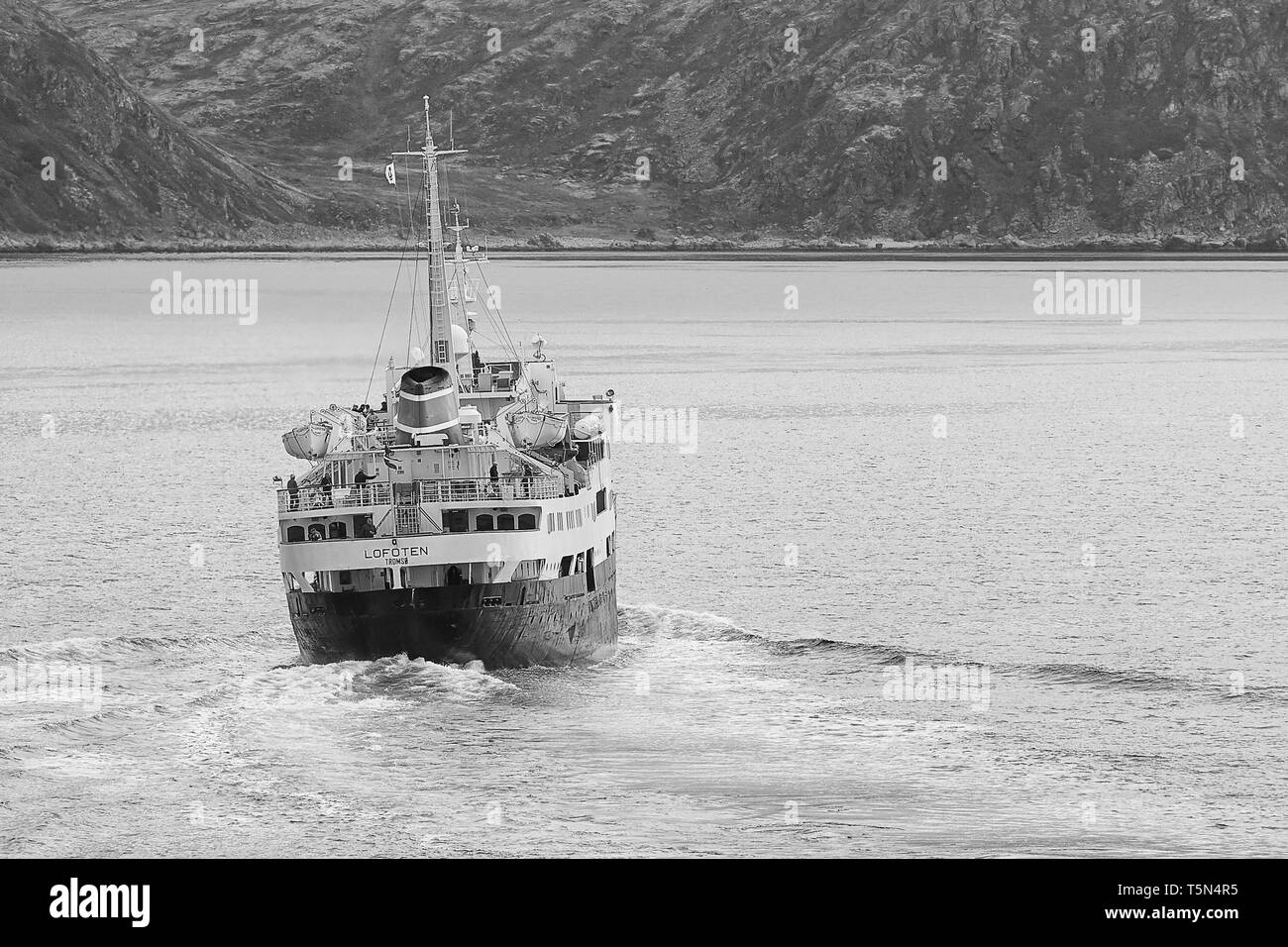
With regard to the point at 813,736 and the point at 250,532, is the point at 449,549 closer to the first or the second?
the point at 813,736

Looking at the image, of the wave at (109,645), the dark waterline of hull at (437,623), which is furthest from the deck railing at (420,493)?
the wave at (109,645)

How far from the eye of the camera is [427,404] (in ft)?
194

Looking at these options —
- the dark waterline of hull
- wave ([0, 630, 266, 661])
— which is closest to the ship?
the dark waterline of hull

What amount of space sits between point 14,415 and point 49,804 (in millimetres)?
103393

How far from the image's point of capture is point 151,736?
5134cm

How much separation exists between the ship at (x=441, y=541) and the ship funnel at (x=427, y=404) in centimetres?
4

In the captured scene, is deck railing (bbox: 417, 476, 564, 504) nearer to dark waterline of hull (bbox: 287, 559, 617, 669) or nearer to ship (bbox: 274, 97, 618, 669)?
ship (bbox: 274, 97, 618, 669)

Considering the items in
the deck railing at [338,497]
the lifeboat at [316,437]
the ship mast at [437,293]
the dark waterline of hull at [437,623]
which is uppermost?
the ship mast at [437,293]

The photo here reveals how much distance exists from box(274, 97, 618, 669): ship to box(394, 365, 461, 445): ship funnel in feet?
0.14

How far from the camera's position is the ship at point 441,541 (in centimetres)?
5588

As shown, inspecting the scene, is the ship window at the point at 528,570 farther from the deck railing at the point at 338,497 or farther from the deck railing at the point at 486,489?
the deck railing at the point at 338,497

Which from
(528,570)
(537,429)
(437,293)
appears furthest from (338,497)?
(437,293)

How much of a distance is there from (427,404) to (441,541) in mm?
5298
